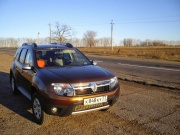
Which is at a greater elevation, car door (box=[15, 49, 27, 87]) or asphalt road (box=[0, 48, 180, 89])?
car door (box=[15, 49, 27, 87])

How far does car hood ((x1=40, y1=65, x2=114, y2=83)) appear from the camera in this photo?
402 centimetres

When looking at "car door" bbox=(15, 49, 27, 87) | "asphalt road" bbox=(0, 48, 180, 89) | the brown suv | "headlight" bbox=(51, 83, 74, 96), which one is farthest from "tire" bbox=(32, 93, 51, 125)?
"asphalt road" bbox=(0, 48, 180, 89)

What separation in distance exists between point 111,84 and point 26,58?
2621mm

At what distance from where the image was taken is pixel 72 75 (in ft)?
13.8

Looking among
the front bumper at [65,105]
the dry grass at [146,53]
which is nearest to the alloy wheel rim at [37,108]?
the front bumper at [65,105]

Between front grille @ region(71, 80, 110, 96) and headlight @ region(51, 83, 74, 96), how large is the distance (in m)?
0.08

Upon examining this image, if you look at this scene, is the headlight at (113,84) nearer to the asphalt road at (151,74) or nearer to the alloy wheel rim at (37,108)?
the alloy wheel rim at (37,108)

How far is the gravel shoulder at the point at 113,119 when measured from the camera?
13.1 feet

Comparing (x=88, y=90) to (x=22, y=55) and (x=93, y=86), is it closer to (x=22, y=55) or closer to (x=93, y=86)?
(x=93, y=86)

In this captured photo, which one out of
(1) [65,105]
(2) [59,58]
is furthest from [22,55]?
(1) [65,105]

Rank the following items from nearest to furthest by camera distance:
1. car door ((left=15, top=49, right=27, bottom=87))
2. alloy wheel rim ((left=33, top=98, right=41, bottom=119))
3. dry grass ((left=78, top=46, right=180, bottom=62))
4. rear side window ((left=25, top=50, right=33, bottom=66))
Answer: alloy wheel rim ((left=33, top=98, right=41, bottom=119)) < rear side window ((left=25, top=50, right=33, bottom=66)) < car door ((left=15, top=49, right=27, bottom=87)) < dry grass ((left=78, top=46, right=180, bottom=62))

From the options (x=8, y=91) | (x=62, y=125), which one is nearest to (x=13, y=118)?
(x=62, y=125)

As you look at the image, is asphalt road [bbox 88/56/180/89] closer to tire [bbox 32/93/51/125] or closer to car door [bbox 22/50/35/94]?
car door [bbox 22/50/35/94]

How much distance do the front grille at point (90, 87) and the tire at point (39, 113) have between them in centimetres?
82
